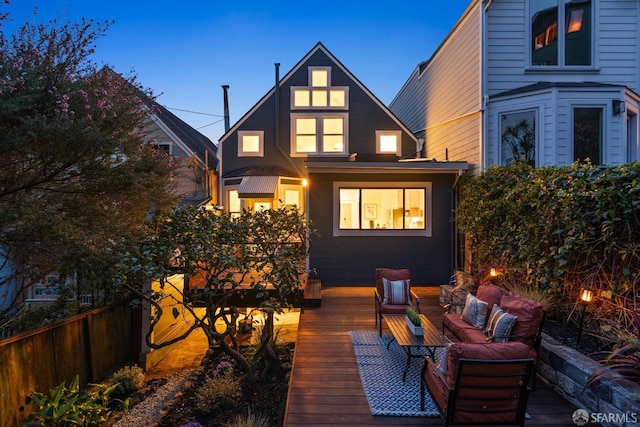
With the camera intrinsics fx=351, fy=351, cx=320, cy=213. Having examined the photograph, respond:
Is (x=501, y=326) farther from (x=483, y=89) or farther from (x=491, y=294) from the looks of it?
(x=483, y=89)

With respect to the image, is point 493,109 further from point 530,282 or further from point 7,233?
point 7,233

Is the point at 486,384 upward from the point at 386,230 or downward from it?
downward

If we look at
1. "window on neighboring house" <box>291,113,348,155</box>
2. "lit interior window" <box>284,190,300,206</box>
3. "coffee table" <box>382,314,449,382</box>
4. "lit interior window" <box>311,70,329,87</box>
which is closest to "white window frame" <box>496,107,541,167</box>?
"coffee table" <box>382,314,449,382</box>

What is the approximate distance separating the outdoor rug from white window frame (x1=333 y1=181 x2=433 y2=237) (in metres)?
3.97

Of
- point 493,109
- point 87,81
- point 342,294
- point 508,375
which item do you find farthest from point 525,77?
point 87,81

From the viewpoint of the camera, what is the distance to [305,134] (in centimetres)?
1393

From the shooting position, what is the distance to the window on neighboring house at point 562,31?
8922mm

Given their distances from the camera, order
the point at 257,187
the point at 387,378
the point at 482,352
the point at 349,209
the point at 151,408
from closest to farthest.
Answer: the point at 482,352
the point at 387,378
the point at 151,408
the point at 349,209
the point at 257,187

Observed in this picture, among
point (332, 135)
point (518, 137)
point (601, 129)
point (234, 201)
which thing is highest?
point (332, 135)

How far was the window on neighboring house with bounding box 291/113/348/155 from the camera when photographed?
13.9m

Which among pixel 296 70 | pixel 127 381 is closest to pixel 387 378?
pixel 127 381

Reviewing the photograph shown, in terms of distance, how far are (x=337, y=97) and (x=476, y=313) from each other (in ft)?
35.5

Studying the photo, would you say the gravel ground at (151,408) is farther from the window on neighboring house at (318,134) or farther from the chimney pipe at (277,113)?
the window on neighboring house at (318,134)

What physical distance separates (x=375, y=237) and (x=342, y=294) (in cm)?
194
